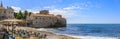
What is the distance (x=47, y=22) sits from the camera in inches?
2852

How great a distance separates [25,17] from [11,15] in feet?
19.9

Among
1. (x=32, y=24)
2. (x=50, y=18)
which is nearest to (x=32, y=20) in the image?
(x=32, y=24)

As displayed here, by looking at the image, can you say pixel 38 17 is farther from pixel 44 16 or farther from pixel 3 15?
pixel 3 15

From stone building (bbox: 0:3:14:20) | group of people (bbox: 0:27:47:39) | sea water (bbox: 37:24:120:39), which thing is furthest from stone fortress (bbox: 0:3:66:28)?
group of people (bbox: 0:27:47:39)

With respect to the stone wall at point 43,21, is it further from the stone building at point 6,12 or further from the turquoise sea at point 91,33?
the stone building at point 6,12

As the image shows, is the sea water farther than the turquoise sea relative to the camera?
No

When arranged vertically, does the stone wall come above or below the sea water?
above

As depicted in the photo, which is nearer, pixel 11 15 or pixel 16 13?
pixel 11 15

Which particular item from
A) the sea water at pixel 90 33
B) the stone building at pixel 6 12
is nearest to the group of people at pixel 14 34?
the sea water at pixel 90 33

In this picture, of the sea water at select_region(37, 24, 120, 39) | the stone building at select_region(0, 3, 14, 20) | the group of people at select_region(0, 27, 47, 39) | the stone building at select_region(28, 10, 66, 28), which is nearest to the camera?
the group of people at select_region(0, 27, 47, 39)

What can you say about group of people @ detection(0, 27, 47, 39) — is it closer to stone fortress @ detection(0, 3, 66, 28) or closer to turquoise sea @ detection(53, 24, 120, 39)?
turquoise sea @ detection(53, 24, 120, 39)

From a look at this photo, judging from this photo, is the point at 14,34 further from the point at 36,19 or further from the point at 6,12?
the point at 36,19

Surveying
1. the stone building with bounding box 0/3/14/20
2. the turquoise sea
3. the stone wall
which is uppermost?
the stone building with bounding box 0/3/14/20

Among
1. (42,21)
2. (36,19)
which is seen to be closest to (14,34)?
(36,19)
